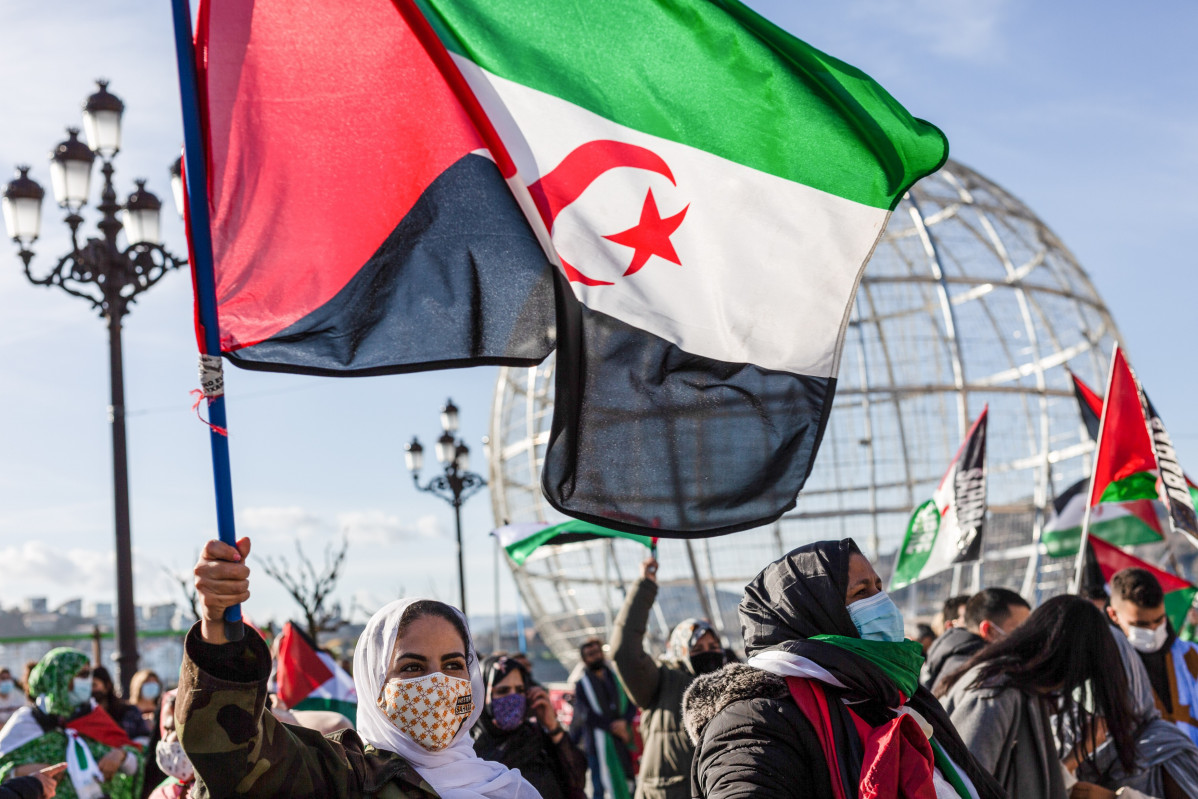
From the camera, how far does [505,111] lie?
133 inches

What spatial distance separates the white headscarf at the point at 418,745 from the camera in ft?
9.13

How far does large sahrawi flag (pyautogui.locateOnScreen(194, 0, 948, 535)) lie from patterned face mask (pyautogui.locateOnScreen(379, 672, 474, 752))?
0.65 meters

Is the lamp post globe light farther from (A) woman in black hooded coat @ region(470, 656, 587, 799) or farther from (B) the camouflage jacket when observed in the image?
(B) the camouflage jacket

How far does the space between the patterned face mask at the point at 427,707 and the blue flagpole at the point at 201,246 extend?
28.4 inches

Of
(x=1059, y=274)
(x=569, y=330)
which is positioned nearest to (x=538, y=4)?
(x=569, y=330)

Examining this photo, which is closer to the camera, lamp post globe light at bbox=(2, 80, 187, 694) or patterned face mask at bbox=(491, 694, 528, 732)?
patterned face mask at bbox=(491, 694, 528, 732)

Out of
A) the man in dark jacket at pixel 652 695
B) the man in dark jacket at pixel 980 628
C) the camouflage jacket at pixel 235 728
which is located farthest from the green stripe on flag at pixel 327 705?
the camouflage jacket at pixel 235 728

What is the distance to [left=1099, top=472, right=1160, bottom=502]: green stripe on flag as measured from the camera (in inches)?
303

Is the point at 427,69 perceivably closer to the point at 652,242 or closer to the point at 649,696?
the point at 652,242

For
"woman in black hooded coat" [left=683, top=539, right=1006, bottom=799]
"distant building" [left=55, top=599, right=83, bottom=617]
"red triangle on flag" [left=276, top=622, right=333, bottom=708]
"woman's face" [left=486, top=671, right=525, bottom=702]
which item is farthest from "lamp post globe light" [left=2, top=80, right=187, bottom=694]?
"distant building" [left=55, top=599, right=83, bottom=617]

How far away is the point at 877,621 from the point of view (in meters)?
2.94

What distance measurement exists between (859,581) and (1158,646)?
9.39 feet

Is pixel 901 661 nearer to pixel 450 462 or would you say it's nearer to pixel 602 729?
pixel 602 729

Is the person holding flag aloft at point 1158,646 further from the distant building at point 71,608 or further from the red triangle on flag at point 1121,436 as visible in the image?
the distant building at point 71,608
